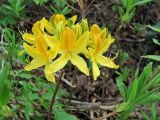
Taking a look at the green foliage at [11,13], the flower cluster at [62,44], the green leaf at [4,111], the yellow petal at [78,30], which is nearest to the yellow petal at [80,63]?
the flower cluster at [62,44]

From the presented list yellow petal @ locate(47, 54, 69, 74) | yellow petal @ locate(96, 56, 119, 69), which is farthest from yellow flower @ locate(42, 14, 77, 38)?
yellow petal @ locate(96, 56, 119, 69)

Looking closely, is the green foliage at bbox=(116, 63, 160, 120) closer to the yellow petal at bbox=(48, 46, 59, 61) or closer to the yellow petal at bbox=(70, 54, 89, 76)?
the yellow petal at bbox=(70, 54, 89, 76)

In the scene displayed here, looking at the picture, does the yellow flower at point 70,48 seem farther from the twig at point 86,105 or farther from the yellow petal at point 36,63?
the twig at point 86,105

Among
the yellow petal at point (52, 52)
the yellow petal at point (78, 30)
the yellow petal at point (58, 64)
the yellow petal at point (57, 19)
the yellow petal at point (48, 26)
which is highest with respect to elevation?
the yellow petal at point (57, 19)

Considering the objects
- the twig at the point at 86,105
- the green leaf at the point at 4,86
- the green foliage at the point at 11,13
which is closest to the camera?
the green leaf at the point at 4,86

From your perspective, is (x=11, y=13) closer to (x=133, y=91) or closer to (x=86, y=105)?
(x=86, y=105)

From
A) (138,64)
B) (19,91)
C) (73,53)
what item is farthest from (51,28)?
(138,64)
